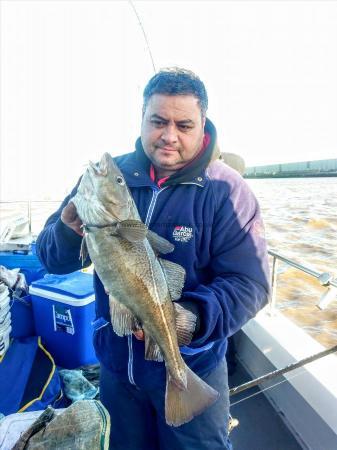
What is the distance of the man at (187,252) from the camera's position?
6.47ft

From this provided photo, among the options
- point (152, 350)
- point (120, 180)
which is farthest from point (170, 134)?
point (152, 350)

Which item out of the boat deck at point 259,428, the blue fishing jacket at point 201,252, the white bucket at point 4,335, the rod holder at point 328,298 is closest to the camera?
the blue fishing jacket at point 201,252

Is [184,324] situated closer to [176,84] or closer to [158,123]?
[158,123]

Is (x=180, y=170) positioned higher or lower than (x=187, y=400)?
higher

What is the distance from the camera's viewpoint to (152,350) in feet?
6.31

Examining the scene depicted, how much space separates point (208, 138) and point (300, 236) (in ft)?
39.3

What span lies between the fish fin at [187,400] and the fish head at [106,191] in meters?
1.02

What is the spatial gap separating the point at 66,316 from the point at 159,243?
2.54 meters

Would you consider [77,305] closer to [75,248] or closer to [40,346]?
[40,346]

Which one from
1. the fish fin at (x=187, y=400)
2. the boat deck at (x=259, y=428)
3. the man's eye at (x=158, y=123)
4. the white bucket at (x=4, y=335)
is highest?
the man's eye at (x=158, y=123)

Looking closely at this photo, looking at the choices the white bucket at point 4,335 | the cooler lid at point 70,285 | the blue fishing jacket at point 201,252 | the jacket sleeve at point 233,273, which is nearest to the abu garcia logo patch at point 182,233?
the blue fishing jacket at point 201,252

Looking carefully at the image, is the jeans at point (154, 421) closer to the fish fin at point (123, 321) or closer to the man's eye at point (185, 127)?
the fish fin at point (123, 321)

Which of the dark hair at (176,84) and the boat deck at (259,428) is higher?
the dark hair at (176,84)

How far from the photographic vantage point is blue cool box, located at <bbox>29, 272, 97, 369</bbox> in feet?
12.6
